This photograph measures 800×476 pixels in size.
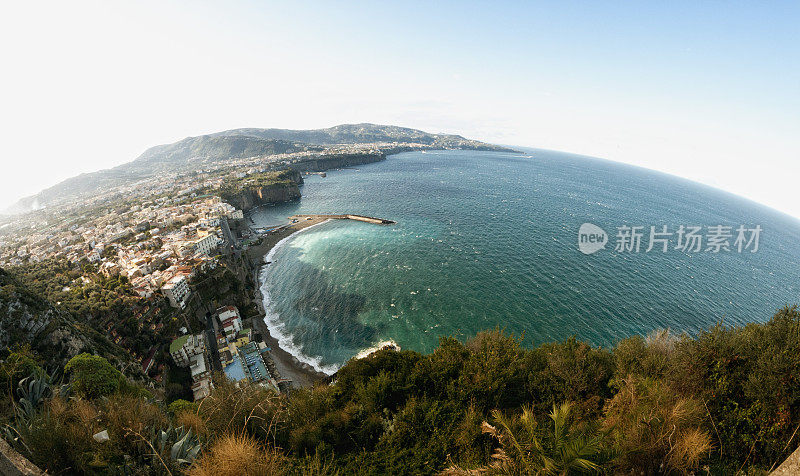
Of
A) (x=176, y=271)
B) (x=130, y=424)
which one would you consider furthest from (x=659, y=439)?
(x=176, y=271)

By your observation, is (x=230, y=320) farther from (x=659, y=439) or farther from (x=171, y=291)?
(x=659, y=439)

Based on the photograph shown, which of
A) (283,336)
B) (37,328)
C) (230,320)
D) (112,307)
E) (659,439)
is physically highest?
(659,439)

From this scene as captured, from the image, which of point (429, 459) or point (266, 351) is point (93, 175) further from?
point (429, 459)

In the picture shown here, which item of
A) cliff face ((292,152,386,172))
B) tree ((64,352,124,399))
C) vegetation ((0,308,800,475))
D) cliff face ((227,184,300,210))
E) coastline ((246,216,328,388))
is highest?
cliff face ((292,152,386,172))

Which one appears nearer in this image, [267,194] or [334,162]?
[267,194]

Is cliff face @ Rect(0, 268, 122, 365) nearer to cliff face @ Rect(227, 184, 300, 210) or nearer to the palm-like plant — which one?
the palm-like plant

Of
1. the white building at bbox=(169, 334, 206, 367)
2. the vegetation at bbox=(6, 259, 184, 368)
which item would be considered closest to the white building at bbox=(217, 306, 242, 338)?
the white building at bbox=(169, 334, 206, 367)

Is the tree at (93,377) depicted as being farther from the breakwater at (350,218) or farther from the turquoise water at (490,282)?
the breakwater at (350,218)
